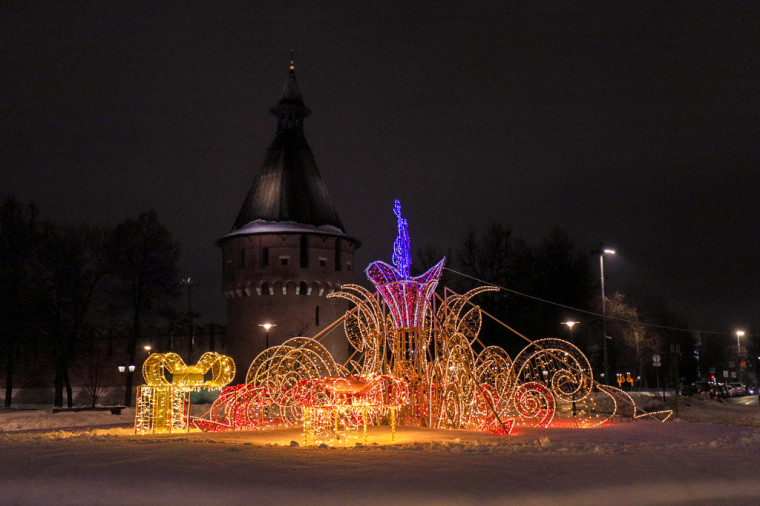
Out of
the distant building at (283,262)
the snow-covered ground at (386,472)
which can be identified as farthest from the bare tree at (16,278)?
the snow-covered ground at (386,472)

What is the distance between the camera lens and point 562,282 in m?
42.5

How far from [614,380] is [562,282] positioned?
103ft

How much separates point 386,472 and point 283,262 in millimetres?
32407

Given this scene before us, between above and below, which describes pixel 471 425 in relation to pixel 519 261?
below

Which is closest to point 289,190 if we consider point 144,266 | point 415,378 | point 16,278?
point 144,266

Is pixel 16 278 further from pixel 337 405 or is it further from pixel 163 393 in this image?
pixel 337 405

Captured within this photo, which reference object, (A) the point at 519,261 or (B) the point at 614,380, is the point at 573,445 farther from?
(B) the point at 614,380

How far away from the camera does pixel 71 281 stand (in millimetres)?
37156

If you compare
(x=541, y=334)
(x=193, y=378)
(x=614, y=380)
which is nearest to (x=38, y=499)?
(x=193, y=378)

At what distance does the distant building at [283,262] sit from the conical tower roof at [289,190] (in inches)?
2.4

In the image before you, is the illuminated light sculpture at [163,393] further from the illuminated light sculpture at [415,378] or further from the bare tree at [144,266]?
the bare tree at [144,266]

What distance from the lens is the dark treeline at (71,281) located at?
35.8 m

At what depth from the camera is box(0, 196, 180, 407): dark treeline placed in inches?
1410

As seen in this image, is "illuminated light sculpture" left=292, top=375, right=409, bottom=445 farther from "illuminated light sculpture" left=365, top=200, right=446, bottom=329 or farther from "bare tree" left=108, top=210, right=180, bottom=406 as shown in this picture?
"bare tree" left=108, top=210, right=180, bottom=406
